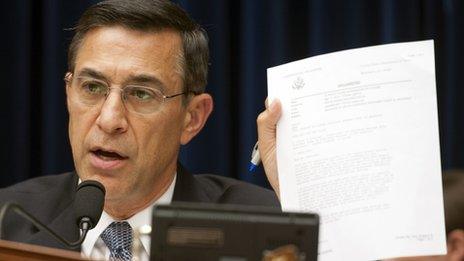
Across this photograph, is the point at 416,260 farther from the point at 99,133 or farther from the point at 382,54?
the point at 99,133

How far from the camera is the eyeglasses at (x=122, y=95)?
90.6 inches

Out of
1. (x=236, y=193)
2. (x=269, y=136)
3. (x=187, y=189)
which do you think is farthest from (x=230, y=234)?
(x=236, y=193)

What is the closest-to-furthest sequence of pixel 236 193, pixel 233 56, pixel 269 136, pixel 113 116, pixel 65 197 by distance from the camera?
pixel 269 136 < pixel 113 116 < pixel 65 197 < pixel 236 193 < pixel 233 56

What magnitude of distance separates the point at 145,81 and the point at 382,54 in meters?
0.78

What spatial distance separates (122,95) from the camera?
2.29 meters

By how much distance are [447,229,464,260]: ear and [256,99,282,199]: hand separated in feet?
1.46

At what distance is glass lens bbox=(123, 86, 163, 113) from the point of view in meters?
2.31

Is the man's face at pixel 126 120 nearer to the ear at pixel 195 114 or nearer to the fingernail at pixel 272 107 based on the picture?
the ear at pixel 195 114

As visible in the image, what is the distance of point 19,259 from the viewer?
1.19 meters

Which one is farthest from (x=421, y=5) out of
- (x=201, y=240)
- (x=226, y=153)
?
(x=201, y=240)

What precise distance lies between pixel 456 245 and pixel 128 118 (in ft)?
3.02

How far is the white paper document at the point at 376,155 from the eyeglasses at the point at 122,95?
647mm

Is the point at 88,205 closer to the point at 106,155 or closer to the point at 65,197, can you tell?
the point at 106,155

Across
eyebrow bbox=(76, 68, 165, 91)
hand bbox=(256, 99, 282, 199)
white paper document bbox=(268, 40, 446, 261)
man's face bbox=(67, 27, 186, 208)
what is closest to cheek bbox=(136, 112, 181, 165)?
man's face bbox=(67, 27, 186, 208)
